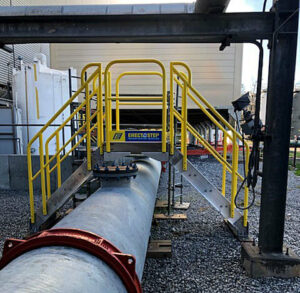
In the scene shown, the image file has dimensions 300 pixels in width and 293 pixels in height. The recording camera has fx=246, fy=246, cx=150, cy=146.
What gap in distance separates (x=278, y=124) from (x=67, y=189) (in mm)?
2979

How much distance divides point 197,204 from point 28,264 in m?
4.92

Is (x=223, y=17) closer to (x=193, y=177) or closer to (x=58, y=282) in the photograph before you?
(x=193, y=177)

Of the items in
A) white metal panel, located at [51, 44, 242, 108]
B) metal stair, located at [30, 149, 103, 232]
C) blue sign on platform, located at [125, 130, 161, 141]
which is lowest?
metal stair, located at [30, 149, 103, 232]

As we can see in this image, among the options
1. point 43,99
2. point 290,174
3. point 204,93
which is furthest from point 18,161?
point 290,174

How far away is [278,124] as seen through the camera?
9.28ft

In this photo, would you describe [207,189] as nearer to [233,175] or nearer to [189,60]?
[233,175]

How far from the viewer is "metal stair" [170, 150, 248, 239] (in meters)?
3.40

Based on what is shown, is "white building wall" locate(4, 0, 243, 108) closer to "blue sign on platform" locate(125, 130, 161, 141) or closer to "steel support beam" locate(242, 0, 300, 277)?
"blue sign on platform" locate(125, 130, 161, 141)

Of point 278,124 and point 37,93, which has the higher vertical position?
point 37,93

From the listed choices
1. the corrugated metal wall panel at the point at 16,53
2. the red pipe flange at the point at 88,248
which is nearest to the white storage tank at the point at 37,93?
the corrugated metal wall panel at the point at 16,53

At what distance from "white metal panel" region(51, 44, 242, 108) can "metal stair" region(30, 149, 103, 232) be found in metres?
7.59

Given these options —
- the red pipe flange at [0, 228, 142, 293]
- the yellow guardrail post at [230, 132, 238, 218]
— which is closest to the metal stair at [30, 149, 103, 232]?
the yellow guardrail post at [230, 132, 238, 218]

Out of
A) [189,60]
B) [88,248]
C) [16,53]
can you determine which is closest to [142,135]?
[88,248]

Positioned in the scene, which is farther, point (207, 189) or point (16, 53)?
point (16, 53)
